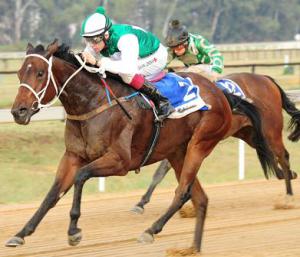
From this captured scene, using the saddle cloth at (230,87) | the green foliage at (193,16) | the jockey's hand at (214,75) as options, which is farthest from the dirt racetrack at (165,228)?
the green foliage at (193,16)

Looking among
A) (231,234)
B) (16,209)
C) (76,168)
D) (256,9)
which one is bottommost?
(256,9)

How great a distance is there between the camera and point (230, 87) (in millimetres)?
7820

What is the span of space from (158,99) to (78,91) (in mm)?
654

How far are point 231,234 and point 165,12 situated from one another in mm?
57436

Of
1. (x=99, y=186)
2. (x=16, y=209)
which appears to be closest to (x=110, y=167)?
(x=16, y=209)

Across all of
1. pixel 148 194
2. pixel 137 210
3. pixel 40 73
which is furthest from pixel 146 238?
pixel 148 194

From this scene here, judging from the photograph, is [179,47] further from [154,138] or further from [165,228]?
[154,138]

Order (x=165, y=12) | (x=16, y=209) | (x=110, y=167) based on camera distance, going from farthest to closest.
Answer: (x=165, y=12) < (x=16, y=209) < (x=110, y=167)

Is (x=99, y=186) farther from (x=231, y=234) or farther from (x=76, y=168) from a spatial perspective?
(x=76, y=168)

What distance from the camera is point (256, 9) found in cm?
6556

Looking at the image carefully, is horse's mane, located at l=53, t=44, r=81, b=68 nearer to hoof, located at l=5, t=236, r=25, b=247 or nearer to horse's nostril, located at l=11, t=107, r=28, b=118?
horse's nostril, located at l=11, t=107, r=28, b=118

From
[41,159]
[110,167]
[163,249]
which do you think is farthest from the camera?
[41,159]

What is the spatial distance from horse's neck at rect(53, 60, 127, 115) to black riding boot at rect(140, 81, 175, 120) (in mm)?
360

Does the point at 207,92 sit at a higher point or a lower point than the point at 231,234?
higher
